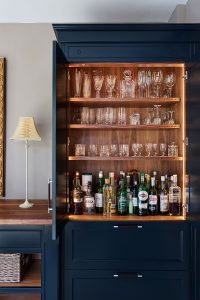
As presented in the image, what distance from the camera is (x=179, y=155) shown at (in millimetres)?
2199

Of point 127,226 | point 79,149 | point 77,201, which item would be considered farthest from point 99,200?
point 79,149

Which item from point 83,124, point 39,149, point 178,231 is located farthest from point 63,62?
point 178,231

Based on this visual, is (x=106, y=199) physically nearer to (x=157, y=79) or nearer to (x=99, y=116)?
(x=99, y=116)

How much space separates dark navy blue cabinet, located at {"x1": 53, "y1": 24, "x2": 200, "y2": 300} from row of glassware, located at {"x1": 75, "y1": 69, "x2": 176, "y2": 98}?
0.72 ft

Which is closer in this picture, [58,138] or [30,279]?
[58,138]

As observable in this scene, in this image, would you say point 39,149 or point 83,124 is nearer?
point 83,124

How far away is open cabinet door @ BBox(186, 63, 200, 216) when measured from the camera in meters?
1.84

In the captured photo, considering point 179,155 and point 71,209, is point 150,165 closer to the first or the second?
point 179,155

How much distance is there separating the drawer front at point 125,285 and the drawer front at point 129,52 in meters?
1.42

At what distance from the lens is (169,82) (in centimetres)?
221

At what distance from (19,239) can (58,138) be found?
0.70 m

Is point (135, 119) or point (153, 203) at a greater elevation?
point (135, 119)

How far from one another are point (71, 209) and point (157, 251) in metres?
0.67

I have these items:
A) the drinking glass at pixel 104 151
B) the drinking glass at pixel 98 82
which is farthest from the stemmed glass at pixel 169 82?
the drinking glass at pixel 104 151
